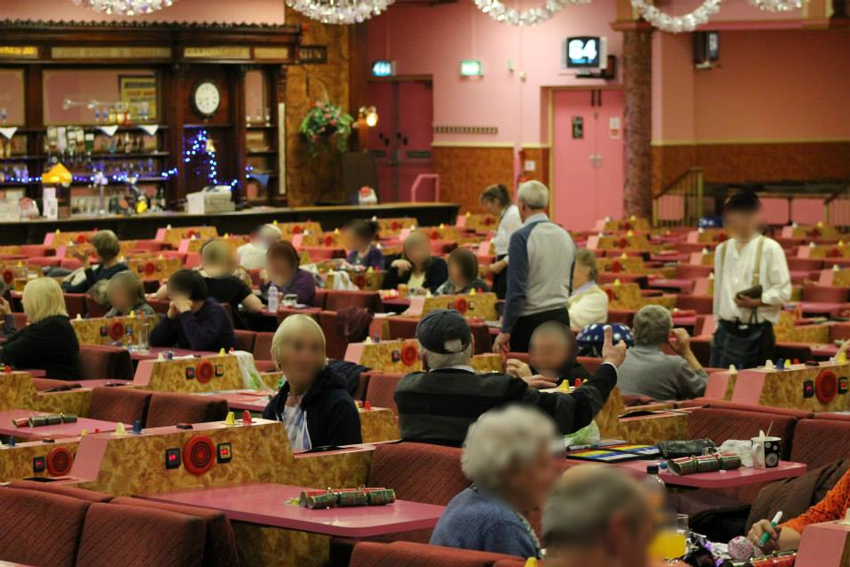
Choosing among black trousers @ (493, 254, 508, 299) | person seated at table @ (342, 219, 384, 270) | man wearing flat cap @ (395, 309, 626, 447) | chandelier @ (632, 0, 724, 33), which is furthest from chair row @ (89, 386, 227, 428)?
chandelier @ (632, 0, 724, 33)

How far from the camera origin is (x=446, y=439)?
5.62 meters

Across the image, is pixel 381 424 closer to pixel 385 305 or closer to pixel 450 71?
pixel 385 305

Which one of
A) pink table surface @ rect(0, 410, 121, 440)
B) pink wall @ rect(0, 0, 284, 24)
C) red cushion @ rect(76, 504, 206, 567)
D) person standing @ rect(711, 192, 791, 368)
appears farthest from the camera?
pink wall @ rect(0, 0, 284, 24)

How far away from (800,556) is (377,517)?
3.97 feet

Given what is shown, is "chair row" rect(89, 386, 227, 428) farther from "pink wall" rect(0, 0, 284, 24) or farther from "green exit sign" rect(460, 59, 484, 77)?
"green exit sign" rect(460, 59, 484, 77)

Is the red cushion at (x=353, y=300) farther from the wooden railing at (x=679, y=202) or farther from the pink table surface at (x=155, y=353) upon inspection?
the wooden railing at (x=679, y=202)

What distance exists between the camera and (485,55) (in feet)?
84.9

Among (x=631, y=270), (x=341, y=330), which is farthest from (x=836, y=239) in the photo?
(x=341, y=330)

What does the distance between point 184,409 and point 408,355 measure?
7.52 feet

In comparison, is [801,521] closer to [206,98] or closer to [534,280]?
[534,280]

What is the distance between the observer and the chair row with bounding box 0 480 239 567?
14.6ft

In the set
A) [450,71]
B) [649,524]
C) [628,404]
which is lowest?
[628,404]

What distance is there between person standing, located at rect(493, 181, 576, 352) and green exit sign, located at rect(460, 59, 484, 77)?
1716 cm

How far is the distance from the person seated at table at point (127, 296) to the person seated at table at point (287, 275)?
137 centimetres
